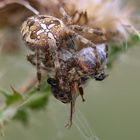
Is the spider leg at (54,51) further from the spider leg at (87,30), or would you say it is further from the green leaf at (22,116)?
the green leaf at (22,116)

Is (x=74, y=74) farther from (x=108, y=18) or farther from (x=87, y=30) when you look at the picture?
(x=108, y=18)

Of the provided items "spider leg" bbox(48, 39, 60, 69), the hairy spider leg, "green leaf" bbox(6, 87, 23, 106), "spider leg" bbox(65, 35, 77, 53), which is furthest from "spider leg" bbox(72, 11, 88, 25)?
"green leaf" bbox(6, 87, 23, 106)

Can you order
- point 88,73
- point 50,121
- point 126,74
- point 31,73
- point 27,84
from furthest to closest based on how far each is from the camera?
point 126,74 → point 50,121 → point 31,73 → point 27,84 → point 88,73

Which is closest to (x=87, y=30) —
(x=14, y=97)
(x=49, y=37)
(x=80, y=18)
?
(x=80, y=18)

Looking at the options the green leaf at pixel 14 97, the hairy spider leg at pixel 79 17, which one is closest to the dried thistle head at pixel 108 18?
the hairy spider leg at pixel 79 17

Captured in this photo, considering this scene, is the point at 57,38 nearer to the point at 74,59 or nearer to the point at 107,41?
the point at 74,59

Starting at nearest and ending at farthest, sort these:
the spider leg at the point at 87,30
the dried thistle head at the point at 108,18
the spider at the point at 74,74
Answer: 1. the spider at the point at 74,74
2. the spider leg at the point at 87,30
3. the dried thistle head at the point at 108,18

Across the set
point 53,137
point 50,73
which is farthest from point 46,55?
point 53,137
